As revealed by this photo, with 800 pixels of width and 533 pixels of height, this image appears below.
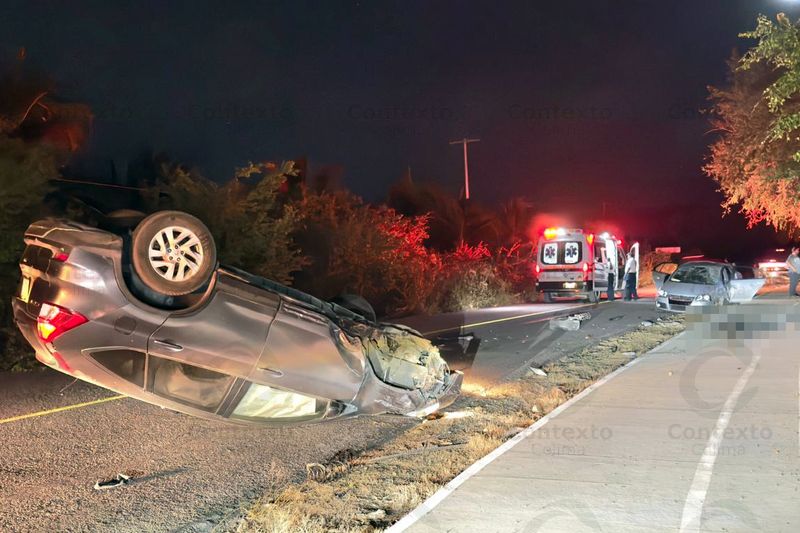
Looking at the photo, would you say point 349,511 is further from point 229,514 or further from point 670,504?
point 670,504

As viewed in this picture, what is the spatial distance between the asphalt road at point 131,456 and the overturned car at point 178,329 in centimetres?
54

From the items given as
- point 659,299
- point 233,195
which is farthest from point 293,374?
point 659,299

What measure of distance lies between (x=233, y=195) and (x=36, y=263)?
8309 mm

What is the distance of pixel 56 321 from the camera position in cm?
508

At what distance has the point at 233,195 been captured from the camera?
44.7 feet

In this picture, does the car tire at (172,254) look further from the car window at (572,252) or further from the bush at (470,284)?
the car window at (572,252)

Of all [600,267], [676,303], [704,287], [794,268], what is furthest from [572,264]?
[794,268]

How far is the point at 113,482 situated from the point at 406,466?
7.41 feet

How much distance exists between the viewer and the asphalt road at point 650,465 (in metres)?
4.35

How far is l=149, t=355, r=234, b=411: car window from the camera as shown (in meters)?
5.35

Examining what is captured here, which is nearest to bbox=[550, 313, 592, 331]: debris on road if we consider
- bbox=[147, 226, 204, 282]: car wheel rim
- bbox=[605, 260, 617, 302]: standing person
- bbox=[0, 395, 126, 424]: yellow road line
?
bbox=[605, 260, 617, 302]: standing person

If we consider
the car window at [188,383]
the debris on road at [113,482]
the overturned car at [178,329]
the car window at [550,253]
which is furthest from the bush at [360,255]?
the debris on road at [113,482]

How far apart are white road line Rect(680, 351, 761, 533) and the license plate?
4.95 meters

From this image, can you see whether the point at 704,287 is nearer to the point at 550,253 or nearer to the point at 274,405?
the point at 550,253
